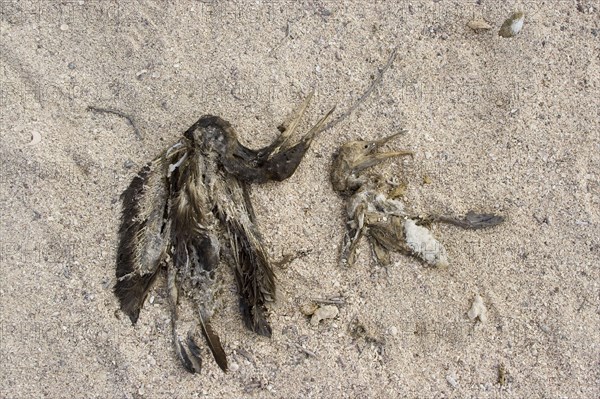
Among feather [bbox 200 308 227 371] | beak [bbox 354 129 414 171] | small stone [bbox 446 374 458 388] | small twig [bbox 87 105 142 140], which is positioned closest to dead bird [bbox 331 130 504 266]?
beak [bbox 354 129 414 171]

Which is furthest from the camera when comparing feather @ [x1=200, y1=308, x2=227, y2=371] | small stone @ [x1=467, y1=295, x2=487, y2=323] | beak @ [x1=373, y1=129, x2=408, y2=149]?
beak @ [x1=373, y1=129, x2=408, y2=149]

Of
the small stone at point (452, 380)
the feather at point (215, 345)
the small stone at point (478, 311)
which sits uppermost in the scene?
the small stone at point (478, 311)

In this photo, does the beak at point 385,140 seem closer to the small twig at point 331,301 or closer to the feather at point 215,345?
the small twig at point 331,301

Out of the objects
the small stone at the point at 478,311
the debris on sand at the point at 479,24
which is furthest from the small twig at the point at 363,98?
the small stone at the point at 478,311

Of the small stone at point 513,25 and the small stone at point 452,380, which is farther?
the small stone at point 513,25

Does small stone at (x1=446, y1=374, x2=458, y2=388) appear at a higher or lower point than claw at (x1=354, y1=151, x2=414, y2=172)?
lower

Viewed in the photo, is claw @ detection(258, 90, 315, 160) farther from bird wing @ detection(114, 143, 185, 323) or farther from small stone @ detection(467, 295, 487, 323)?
small stone @ detection(467, 295, 487, 323)
